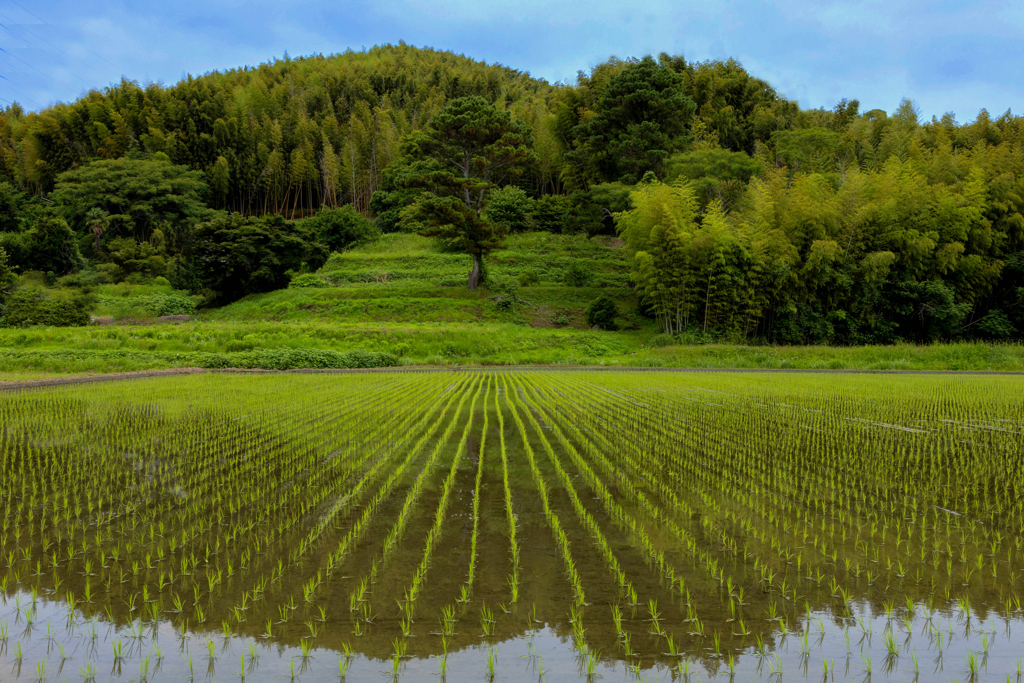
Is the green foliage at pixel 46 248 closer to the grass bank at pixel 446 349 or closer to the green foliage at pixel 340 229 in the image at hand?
the green foliage at pixel 340 229

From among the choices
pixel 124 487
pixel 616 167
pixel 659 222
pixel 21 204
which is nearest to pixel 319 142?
pixel 21 204

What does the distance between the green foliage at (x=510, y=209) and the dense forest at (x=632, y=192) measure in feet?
0.47

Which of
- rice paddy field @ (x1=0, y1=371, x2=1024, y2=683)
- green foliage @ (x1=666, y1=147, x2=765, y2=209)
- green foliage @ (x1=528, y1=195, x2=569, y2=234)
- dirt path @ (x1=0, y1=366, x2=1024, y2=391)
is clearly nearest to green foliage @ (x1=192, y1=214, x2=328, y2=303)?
dirt path @ (x1=0, y1=366, x2=1024, y2=391)

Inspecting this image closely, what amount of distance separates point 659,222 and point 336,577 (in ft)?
68.6

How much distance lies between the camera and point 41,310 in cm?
2200

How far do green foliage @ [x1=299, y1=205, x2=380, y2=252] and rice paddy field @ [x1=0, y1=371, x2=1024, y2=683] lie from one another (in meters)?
30.6

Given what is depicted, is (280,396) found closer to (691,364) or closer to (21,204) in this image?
(691,364)

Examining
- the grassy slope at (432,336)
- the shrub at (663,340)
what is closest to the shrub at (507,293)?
the grassy slope at (432,336)

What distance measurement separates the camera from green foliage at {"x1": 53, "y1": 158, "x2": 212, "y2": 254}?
3887cm

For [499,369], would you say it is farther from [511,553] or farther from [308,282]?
[308,282]

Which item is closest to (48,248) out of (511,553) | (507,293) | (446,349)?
(507,293)

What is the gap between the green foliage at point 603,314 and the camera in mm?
24359

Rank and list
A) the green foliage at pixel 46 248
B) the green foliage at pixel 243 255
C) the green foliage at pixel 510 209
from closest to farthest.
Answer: the green foliage at pixel 243 255, the green foliage at pixel 46 248, the green foliage at pixel 510 209

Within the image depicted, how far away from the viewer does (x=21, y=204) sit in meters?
43.3
